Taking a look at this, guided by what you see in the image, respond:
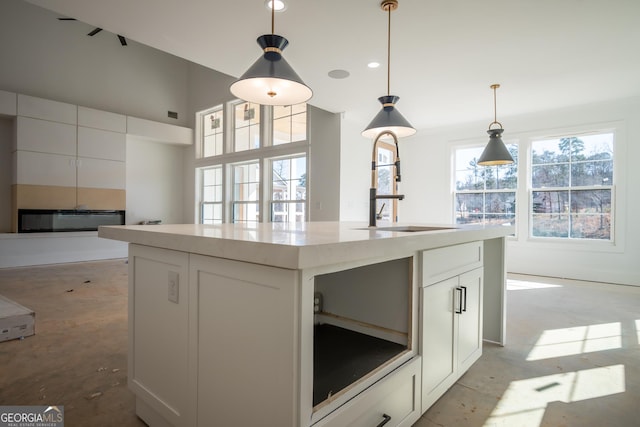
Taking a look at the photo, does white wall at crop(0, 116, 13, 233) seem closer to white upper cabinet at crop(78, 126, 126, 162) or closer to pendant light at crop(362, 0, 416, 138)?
white upper cabinet at crop(78, 126, 126, 162)

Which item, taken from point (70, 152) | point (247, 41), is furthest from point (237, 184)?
point (247, 41)

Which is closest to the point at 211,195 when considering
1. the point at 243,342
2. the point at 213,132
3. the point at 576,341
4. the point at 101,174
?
the point at 213,132

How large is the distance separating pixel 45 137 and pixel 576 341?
26.3 feet

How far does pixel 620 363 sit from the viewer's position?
7.13 feet

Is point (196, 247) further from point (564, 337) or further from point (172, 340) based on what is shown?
point (564, 337)

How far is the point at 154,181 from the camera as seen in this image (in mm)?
7898

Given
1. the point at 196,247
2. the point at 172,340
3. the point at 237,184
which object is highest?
the point at 237,184

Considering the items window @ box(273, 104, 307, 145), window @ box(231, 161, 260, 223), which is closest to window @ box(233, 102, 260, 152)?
window @ box(231, 161, 260, 223)

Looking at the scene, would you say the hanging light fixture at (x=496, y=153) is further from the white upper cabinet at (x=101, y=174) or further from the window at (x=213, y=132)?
the white upper cabinet at (x=101, y=174)

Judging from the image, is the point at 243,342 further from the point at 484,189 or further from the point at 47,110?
the point at 47,110

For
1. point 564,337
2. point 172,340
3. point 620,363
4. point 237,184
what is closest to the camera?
point 172,340

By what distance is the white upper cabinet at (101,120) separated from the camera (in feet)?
20.5

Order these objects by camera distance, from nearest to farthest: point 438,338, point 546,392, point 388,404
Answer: point 388,404 → point 438,338 → point 546,392

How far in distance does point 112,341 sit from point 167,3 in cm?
262
